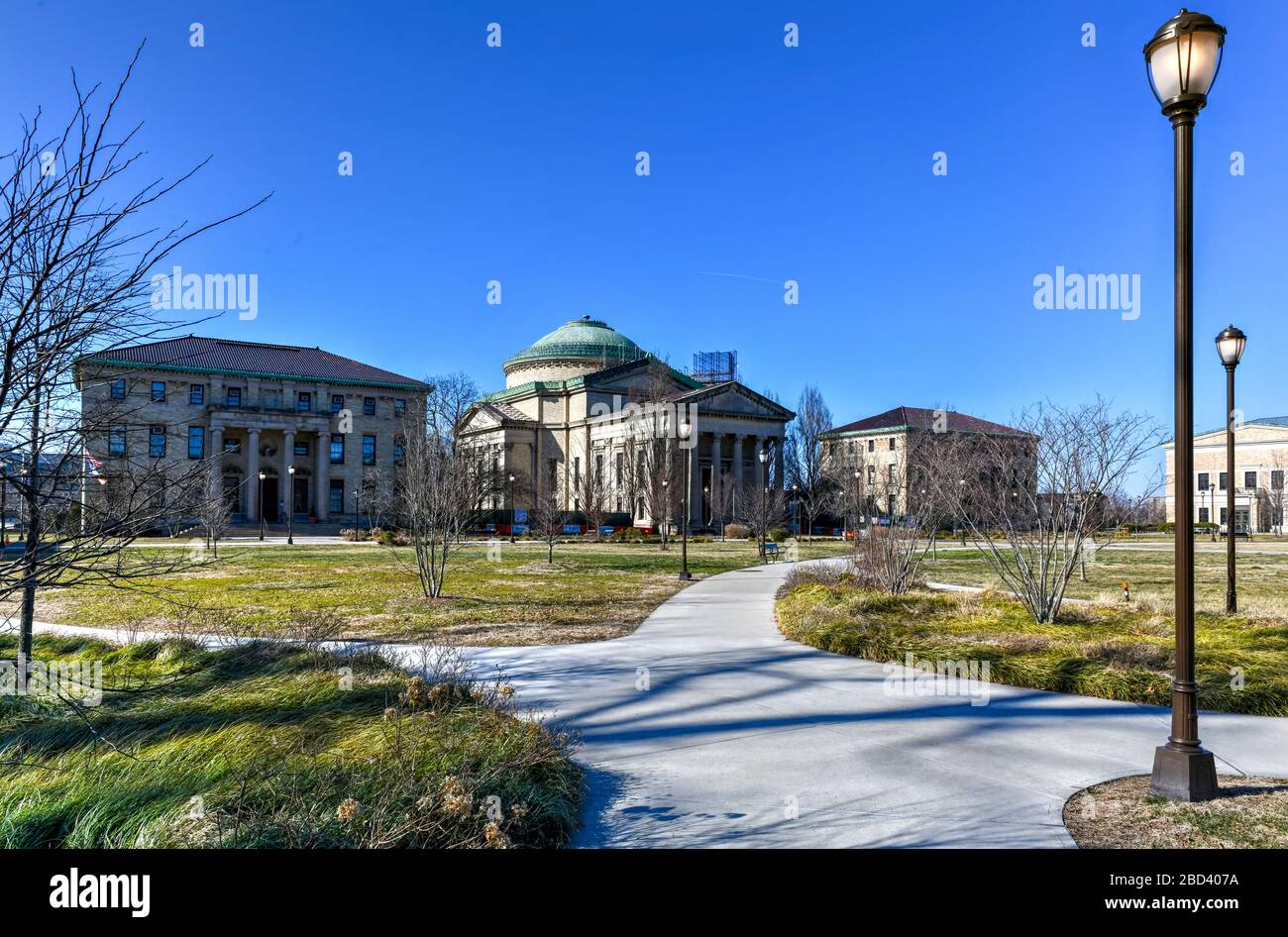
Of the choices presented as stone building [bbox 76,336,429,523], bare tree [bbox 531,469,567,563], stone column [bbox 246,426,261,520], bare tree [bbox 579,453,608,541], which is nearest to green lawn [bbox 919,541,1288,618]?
bare tree [bbox 531,469,567,563]

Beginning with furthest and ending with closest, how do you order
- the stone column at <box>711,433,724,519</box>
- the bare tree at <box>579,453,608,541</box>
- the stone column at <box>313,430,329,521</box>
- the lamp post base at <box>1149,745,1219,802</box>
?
the stone column at <box>313,430,329,521</box>, the stone column at <box>711,433,724,519</box>, the bare tree at <box>579,453,608,541</box>, the lamp post base at <box>1149,745,1219,802</box>

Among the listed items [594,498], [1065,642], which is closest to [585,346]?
[594,498]

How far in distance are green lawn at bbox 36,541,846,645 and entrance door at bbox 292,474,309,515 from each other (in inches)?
1786

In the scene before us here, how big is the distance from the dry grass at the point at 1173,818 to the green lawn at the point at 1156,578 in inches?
408

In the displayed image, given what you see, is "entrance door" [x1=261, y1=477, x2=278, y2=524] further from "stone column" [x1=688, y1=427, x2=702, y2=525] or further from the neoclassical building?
"stone column" [x1=688, y1=427, x2=702, y2=525]

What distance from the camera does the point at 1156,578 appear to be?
24.6 meters

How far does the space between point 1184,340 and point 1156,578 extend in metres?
22.9

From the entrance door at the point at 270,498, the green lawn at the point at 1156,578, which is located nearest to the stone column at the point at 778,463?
the green lawn at the point at 1156,578

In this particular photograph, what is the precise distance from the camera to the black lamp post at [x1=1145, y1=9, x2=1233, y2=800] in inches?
212

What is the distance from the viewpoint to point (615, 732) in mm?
6883

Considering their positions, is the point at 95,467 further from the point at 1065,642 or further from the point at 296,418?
the point at 296,418

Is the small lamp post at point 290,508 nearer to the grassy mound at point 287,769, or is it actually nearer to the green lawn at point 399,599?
the green lawn at point 399,599

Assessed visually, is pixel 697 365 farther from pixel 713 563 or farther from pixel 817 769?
pixel 817 769
